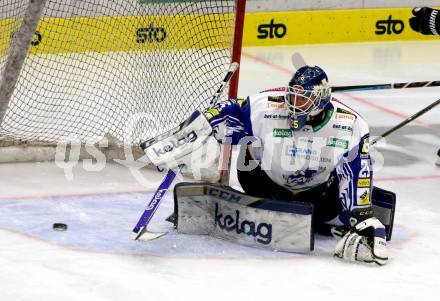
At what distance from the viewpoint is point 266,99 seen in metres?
4.46

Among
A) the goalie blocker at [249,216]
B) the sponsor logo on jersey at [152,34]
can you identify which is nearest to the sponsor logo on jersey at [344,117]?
the goalie blocker at [249,216]

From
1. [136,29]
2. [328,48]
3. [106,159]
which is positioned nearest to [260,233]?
[106,159]

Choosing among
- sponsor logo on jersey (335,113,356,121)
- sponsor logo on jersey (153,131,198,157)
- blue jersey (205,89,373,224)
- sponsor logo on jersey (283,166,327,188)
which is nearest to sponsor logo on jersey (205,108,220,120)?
blue jersey (205,89,373,224)

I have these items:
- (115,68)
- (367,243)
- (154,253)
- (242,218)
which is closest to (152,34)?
(115,68)

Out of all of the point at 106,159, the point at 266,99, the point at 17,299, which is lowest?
the point at 17,299

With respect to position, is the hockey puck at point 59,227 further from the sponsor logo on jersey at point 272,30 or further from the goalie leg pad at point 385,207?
the sponsor logo on jersey at point 272,30

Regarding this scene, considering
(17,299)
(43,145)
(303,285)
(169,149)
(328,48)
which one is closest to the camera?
(17,299)

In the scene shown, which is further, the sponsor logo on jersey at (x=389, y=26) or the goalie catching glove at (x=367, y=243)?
the sponsor logo on jersey at (x=389, y=26)

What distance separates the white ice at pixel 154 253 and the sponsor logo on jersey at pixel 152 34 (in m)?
0.80

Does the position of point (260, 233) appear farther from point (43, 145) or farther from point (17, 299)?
point (43, 145)

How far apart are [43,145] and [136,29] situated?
821 millimetres

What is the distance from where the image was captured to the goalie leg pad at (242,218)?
4.34 meters

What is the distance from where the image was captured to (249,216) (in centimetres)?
442

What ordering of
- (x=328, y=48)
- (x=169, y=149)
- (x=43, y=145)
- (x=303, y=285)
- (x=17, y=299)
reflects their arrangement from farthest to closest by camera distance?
(x=328, y=48), (x=43, y=145), (x=169, y=149), (x=303, y=285), (x=17, y=299)
